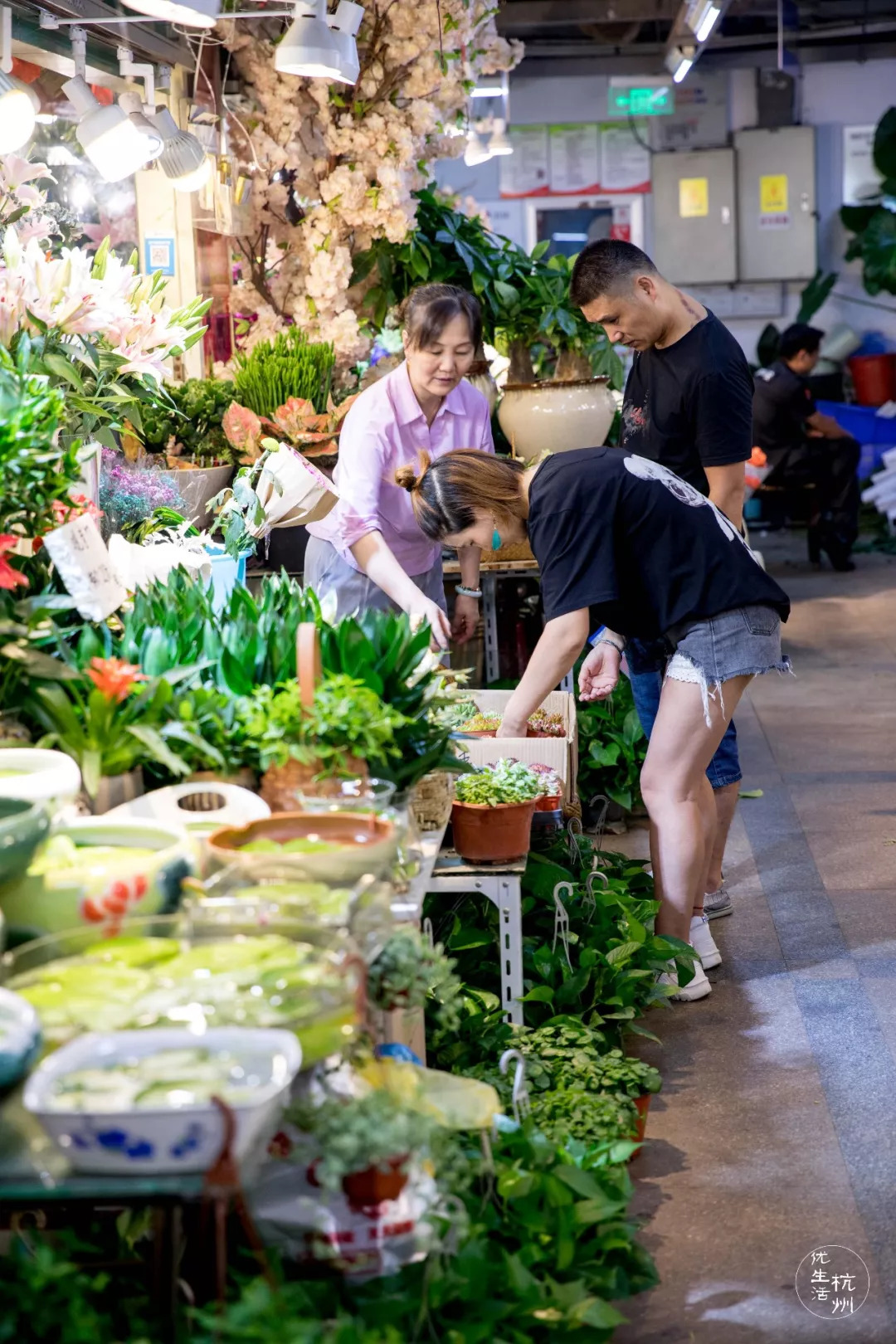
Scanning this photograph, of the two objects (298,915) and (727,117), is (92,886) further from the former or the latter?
(727,117)

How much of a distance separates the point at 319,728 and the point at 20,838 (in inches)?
20.3

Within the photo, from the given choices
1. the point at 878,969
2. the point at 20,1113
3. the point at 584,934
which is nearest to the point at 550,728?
the point at 584,934

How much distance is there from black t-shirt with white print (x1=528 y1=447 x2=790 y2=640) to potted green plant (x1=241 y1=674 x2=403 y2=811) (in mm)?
1025

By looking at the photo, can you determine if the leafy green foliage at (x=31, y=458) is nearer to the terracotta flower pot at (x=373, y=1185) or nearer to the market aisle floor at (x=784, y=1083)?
the terracotta flower pot at (x=373, y=1185)

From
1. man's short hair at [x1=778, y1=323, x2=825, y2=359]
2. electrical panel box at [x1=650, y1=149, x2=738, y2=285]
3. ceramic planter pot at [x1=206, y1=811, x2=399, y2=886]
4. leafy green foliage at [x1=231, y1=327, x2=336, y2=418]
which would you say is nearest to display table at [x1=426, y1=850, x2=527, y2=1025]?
ceramic planter pot at [x1=206, y1=811, x2=399, y2=886]

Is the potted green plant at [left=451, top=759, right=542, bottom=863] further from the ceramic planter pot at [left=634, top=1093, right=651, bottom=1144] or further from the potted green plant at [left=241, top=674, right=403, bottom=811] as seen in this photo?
the potted green plant at [left=241, top=674, right=403, bottom=811]

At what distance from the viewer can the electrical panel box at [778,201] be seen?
11344 mm

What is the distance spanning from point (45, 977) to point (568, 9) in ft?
31.6

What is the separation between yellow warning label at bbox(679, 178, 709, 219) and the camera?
11.4 meters

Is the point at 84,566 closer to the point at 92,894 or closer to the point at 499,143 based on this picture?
the point at 92,894

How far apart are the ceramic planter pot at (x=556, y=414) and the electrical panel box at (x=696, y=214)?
6677 millimetres

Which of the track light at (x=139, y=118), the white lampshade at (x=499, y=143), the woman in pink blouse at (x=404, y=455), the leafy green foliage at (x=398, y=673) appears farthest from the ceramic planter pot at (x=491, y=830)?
the white lampshade at (x=499, y=143)

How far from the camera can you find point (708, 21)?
685cm

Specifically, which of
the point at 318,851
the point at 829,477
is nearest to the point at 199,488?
the point at 318,851
